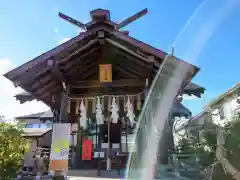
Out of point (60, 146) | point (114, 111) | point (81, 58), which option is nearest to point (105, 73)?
point (81, 58)

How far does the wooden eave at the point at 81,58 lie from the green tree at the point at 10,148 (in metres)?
1.65

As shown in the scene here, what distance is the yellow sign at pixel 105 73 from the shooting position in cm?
787

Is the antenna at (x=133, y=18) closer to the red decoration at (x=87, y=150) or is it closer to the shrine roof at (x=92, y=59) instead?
the shrine roof at (x=92, y=59)

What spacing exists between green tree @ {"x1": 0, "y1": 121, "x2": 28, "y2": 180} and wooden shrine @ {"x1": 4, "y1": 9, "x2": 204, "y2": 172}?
158cm

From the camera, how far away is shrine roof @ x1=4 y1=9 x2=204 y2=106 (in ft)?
22.1

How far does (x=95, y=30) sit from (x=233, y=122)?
494cm

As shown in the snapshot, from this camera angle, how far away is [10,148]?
19.4 feet

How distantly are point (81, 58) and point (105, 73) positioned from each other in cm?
105

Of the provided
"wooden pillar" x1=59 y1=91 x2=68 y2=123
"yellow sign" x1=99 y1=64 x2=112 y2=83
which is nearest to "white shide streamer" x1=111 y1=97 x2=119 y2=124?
"yellow sign" x1=99 y1=64 x2=112 y2=83

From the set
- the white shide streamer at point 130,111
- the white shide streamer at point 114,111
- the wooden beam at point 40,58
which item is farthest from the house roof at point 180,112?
the wooden beam at point 40,58

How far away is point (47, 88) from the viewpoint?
8.67m

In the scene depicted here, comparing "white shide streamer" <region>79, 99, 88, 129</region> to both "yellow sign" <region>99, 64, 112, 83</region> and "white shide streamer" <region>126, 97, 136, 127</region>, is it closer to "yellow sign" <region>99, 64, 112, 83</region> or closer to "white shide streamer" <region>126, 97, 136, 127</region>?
"yellow sign" <region>99, 64, 112, 83</region>

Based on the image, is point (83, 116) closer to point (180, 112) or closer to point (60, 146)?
point (60, 146)

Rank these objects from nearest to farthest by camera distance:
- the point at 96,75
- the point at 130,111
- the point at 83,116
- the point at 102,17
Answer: the point at 102,17
the point at 130,111
the point at 83,116
the point at 96,75
